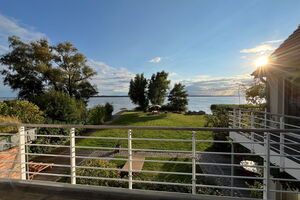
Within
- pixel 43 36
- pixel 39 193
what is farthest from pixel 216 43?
pixel 43 36

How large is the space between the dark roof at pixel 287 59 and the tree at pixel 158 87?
1282 centimetres

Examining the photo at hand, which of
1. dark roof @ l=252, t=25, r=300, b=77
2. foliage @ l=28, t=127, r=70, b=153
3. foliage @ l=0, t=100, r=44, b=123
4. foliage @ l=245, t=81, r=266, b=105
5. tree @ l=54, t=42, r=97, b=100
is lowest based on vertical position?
foliage @ l=28, t=127, r=70, b=153

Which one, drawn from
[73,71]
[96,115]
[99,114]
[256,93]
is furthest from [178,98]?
[73,71]

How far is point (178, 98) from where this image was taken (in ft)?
68.9

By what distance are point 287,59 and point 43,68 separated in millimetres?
18293

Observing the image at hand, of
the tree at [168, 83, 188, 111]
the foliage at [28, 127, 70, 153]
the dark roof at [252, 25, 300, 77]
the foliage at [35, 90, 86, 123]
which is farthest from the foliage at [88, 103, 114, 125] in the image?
the dark roof at [252, 25, 300, 77]

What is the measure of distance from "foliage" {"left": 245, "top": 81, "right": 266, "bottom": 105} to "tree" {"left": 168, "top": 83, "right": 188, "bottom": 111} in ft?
34.1

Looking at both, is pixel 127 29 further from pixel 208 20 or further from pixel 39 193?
pixel 39 193

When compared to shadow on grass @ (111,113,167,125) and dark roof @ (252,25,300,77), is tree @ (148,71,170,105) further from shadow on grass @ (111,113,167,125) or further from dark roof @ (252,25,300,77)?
dark roof @ (252,25,300,77)

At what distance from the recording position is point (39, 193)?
6.68 feet

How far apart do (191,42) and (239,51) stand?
8.73 ft

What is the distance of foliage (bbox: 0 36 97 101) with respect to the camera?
52.4 ft

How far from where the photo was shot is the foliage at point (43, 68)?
628 inches

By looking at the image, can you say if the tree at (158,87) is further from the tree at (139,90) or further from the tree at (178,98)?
the tree at (178,98)
